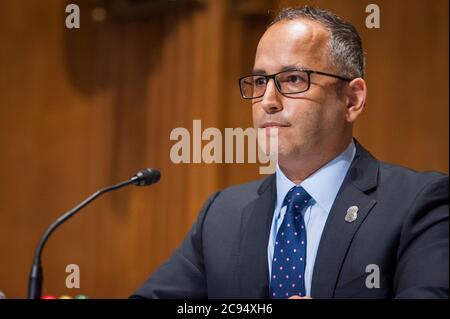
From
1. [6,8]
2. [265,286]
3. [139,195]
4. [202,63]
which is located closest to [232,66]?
[202,63]

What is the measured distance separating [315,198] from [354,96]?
34 cm

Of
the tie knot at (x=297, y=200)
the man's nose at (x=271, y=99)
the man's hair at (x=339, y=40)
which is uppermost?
the man's hair at (x=339, y=40)

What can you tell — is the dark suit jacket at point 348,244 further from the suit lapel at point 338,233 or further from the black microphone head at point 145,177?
the black microphone head at point 145,177

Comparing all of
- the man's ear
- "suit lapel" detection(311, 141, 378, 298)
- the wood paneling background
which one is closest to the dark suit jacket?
"suit lapel" detection(311, 141, 378, 298)

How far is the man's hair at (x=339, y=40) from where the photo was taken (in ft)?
5.92

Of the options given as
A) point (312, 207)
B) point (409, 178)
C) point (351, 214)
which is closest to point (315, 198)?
point (312, 207)

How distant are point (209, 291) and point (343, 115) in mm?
637

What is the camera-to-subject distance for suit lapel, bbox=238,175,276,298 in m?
1.71

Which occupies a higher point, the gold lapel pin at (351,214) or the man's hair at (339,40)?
the man's hair at (339,40)

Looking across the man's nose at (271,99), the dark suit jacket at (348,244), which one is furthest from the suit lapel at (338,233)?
the man's nose at (271,99)

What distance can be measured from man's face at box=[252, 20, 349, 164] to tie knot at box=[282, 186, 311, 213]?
93 millimetres

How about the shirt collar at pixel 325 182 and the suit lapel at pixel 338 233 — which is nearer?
the suit lapel at pixel 338 233

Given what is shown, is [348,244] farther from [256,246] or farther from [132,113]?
[132,113]

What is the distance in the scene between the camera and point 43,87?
3.17m
